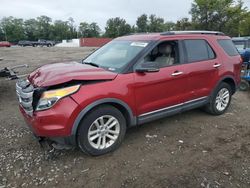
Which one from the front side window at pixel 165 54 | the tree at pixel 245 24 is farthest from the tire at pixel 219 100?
the tree at pixel 245 24

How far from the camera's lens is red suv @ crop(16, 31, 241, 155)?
10.7ft

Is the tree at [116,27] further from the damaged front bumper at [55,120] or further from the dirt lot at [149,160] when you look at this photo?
the damaged front bumper at [55,120]

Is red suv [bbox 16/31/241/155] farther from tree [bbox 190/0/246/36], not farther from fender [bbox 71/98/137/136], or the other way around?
tree [bbox 190/0/246/36]

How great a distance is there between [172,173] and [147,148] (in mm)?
750

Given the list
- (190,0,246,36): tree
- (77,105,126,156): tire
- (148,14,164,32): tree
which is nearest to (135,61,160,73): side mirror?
(77,105,126,156): tire

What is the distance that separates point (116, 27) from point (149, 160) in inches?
3134

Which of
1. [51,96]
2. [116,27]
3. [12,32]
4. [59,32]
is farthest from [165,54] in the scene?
[12,32]

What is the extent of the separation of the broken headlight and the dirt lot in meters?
0.90

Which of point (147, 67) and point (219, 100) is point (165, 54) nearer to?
point (147, 67)

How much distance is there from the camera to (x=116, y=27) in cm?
7988

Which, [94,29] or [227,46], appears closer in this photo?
[227,46]

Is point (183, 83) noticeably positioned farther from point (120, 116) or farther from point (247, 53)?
point (247, 53)

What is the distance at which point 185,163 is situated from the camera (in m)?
3.54

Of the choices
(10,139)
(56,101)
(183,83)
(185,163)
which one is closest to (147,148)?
(185,163)
